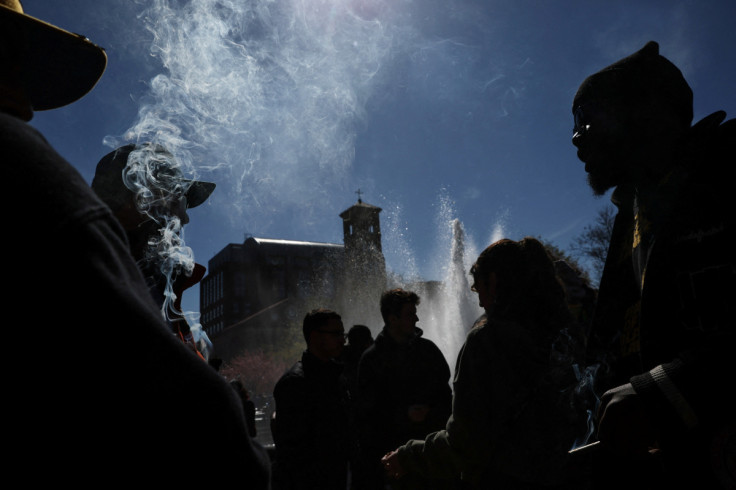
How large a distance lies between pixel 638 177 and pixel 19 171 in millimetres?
2074

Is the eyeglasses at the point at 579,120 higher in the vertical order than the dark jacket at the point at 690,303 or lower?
higher

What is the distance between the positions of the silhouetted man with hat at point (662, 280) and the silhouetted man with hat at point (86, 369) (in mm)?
1270

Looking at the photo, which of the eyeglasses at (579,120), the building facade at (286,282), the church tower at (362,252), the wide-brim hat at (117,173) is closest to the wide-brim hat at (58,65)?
the wide-brim hat at (117,173)

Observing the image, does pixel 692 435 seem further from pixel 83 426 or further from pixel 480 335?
pixel 83 426

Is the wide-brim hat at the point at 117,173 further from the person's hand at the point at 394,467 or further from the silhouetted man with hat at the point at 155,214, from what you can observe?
the person's hand at the point at 394,467

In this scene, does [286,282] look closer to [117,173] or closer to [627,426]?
[117,173]

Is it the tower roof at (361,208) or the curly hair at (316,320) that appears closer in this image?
the curly hair at (316,320)

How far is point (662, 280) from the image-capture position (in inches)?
63.1

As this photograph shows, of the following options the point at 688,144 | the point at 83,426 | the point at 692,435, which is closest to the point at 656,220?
the point at 688,144

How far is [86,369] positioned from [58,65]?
154cm

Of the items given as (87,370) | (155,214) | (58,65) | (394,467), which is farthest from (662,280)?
(155,214)

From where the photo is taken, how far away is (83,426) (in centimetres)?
65

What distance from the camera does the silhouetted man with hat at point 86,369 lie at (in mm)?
646

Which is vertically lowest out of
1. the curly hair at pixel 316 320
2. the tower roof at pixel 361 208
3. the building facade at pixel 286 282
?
the curly hair at pixel 316 320
